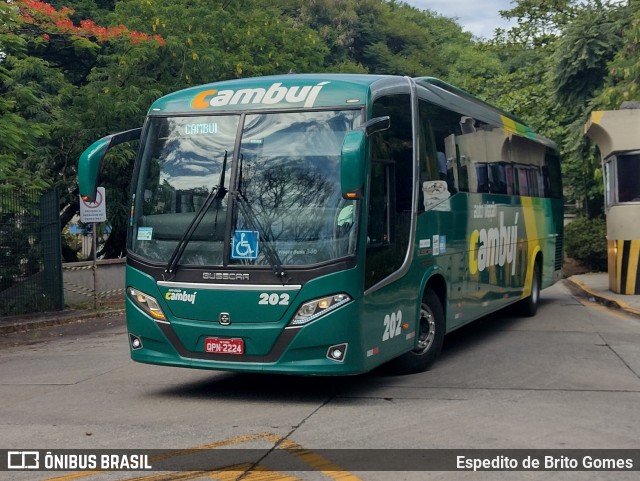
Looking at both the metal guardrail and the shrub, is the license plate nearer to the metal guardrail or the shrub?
the metal guardrail

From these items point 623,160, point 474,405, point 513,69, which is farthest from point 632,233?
point 513,69

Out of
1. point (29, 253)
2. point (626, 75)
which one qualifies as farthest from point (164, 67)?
point (626, 75)

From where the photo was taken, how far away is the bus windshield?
8.26m

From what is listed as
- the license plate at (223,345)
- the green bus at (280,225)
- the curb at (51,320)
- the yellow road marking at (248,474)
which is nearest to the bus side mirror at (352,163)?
the green bus at (280,225)

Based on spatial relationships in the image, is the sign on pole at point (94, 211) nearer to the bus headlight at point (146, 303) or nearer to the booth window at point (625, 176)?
the bus headlight at point (146, 303)

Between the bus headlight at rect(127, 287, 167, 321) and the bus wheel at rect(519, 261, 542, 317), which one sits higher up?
the bus headlight at rect(127, 287, 167, 321)

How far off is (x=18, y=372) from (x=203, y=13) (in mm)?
17091

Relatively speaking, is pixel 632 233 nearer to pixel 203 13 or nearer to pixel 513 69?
pixel 203 13

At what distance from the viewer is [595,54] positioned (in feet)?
86.4

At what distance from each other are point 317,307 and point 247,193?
4.20 feet

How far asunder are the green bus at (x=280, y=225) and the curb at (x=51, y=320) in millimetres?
8136

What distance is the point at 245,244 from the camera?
8391 mm

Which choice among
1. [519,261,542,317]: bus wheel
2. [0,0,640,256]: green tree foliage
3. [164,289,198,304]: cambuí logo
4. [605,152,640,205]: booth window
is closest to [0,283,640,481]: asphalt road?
[164,289,198,304]: cambuí logo

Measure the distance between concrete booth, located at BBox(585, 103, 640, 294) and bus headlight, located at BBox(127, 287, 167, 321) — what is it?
12.3 m
